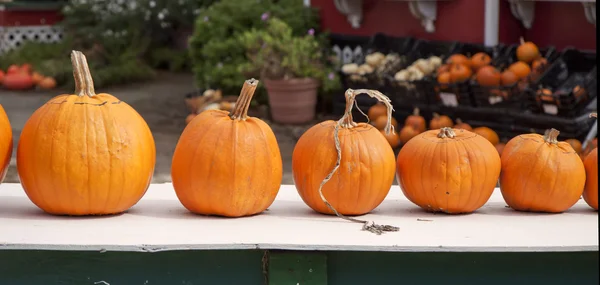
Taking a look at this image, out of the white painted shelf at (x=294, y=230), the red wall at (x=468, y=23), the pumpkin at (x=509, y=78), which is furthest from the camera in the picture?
the red wall at (x=468, y=23)

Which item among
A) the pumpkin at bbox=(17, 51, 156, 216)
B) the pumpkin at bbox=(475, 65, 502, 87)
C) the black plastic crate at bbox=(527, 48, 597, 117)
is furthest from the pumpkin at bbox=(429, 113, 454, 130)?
the pumpkin at bbox=(17, 51, 156, 216)

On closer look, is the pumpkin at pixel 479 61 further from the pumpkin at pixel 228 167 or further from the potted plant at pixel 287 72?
the pumpkin at pixel 228 167

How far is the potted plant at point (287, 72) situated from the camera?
8.41 meters

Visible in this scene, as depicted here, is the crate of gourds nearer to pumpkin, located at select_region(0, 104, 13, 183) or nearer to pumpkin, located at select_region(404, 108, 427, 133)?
pumpkin, located at select_region(404, 108, 427, 133)

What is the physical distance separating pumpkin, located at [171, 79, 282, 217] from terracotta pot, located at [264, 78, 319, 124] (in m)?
6.03

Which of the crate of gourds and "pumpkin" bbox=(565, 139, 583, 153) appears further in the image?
the crate of gourds

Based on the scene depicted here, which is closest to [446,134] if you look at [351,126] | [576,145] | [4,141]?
[351,126]

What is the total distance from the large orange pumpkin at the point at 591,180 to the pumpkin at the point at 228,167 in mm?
880

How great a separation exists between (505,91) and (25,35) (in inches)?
370

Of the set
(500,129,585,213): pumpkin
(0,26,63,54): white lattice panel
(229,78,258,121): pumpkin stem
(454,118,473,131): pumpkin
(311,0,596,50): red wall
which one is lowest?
(454,118,473,131): pumpkin

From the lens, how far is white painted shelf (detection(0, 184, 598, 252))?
205 centimetres

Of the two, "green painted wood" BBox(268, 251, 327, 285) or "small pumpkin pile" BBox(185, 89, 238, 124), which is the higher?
"green painted wood" BBox(268, 251, 327, 285)

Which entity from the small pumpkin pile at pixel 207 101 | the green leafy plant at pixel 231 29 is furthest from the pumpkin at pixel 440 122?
the green leafy plant at pixel 231 29

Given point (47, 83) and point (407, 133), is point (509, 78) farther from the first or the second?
point (47, 83)
